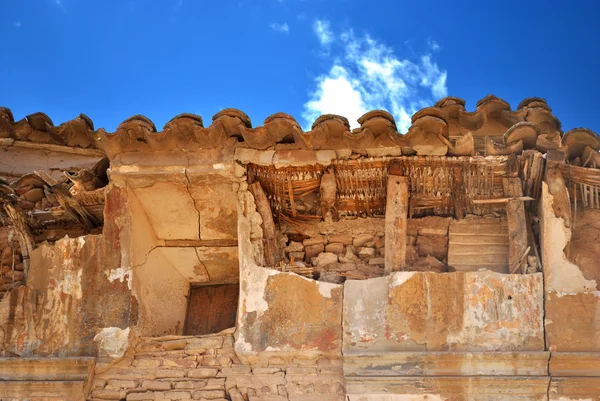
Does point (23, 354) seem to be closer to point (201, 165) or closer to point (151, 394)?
point (151, 394)

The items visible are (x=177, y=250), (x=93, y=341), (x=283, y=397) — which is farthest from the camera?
(x=177, y=250)

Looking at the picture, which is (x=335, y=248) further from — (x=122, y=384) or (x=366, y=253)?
(x=122, y=384)

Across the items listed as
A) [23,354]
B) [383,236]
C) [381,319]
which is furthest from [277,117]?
[23,354]

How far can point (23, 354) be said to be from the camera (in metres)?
6.60

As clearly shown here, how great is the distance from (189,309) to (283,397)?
1.50 meters

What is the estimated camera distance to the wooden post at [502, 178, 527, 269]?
21.1 ft

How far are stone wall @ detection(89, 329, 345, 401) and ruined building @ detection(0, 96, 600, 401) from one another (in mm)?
14

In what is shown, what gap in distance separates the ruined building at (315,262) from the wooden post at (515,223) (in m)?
0.01

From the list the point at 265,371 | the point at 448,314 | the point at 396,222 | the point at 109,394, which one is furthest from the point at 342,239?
the point at 109,394

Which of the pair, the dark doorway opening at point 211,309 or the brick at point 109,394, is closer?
the brick at point 109,394

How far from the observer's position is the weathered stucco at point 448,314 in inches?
241

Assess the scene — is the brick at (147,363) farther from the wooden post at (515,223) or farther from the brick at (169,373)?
the wooden post at (515,223)

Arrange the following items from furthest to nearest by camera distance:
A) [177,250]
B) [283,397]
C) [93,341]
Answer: [177,250]
[93,341]
[283,397]

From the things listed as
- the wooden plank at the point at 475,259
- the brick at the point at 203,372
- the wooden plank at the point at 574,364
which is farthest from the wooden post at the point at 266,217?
the wooden plank at the point at 574,364
